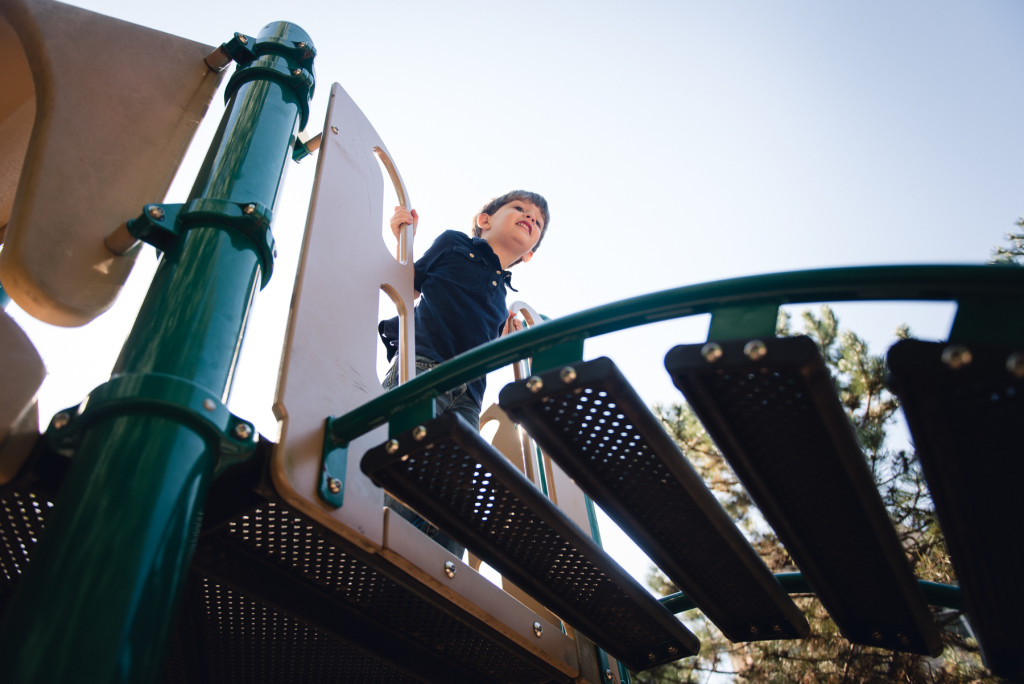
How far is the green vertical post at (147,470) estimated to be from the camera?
1.08 metres

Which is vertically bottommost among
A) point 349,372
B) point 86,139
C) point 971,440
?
point 971,440

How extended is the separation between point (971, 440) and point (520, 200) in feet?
10.1

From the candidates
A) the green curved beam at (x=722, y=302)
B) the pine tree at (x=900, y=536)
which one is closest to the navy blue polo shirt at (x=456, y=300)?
the green curved beam at (x=722, y=302)

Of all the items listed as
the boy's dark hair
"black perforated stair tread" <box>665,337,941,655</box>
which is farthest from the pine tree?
"black perforated stair tread" <box>665,337,941,655</box>

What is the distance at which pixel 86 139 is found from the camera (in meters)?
1.94

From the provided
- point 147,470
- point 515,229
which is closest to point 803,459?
point 147,470

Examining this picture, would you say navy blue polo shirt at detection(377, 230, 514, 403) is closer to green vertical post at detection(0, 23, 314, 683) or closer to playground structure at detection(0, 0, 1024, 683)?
playground structure at detection(0, 0, 1024, 683)

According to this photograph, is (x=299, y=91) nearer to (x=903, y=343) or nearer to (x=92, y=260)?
(x=92, y=260)

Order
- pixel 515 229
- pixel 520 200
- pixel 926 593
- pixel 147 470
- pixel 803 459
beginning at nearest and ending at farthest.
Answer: pixel 147 470 < pixel 803 459 < pixel 926 593 < pixel 515 229 < pixel 520 200

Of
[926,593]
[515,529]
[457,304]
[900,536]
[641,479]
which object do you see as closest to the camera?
[641,479]

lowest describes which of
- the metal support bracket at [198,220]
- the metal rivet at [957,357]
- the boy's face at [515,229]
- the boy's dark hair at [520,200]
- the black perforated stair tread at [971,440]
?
the black perforated stair tread at [971,440]

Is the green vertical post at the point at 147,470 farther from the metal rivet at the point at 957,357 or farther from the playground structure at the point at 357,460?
the metal rivet at the point at 957,357

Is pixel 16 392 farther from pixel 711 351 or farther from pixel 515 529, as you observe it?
pixel 711 351

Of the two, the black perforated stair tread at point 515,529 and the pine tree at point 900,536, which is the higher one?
the pine tree at point 900,536
